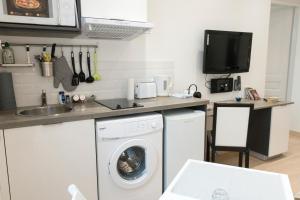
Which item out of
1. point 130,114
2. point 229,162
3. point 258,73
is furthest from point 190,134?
point 258,73

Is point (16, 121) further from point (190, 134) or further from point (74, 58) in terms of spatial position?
point (190, 134)

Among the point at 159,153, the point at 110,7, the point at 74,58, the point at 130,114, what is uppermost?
the point at 110,7

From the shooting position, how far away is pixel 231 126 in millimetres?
2293

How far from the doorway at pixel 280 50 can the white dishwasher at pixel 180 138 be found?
2813 millimetres

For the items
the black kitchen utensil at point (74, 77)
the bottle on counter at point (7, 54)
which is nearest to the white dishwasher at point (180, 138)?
the black kitchen utensil at point (74, 77)

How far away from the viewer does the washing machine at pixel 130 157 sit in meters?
1.81

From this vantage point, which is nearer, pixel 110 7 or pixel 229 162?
pixel 110 7

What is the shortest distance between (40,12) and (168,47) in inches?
56.1

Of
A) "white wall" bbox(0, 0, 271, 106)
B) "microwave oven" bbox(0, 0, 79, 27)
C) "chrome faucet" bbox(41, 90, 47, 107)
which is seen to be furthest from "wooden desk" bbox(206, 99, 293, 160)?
"microwave oven" bbox(0, 0, 79, 27)

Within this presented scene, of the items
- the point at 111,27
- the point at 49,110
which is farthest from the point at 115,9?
the point at 49,110

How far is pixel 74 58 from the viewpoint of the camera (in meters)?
2.20

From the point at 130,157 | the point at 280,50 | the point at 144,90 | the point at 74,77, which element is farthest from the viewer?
the point at 280,50

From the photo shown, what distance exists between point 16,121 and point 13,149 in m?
0.18

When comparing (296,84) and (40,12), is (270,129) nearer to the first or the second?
(296,84)
